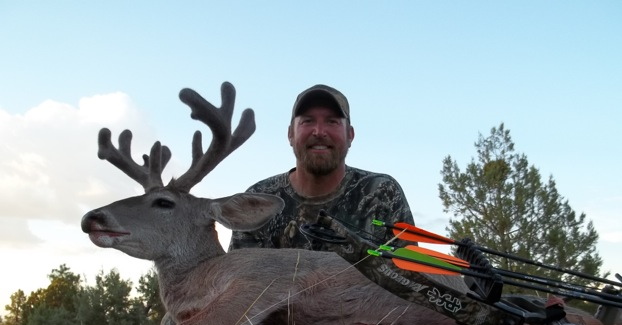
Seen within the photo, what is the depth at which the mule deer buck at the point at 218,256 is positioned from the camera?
320 cm

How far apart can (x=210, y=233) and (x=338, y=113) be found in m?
1.73

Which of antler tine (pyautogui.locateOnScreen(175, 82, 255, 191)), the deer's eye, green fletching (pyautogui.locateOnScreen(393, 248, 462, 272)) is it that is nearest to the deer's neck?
the deer's eye

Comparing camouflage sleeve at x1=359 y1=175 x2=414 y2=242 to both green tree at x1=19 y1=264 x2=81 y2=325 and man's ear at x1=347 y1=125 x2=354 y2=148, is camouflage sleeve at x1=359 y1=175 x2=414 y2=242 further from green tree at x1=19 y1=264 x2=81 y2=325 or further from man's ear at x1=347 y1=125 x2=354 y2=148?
green tree at x1=19 y1=264 x2=81 y2=325

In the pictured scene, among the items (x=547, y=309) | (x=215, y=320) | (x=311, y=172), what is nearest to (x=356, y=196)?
(x=311, y=172)

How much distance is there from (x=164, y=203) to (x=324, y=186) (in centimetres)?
162

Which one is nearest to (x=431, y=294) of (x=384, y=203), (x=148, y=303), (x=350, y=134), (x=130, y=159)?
(x=384, y=203)

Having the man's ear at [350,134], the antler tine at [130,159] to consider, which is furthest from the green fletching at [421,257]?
the man's ear at [350,134]

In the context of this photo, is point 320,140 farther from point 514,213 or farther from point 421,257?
point 514,213

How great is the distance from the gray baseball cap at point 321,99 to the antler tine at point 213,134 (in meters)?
0.62

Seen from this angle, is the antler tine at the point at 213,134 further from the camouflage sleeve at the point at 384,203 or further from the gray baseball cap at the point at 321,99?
the camouflage sleeve at the point at 384,203

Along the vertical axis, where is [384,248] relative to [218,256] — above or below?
above

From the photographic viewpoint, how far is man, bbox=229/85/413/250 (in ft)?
17.5

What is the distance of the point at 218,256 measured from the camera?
13.5 feet

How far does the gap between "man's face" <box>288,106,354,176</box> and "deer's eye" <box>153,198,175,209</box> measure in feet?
4.66
